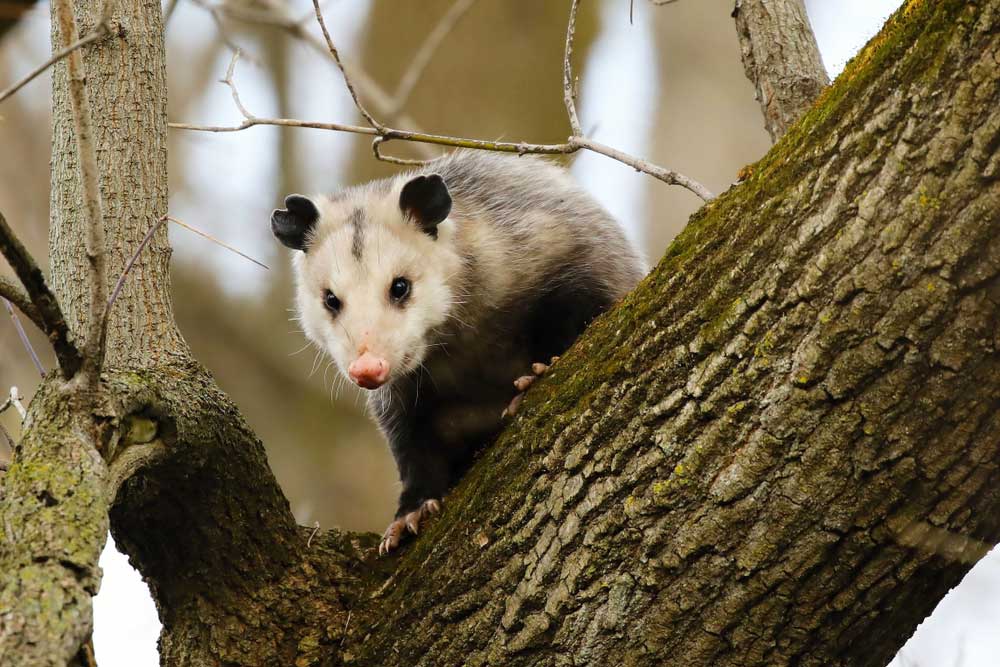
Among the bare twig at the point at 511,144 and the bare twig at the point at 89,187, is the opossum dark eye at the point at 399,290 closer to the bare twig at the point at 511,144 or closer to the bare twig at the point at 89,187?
the bare twig at the point at 511,144

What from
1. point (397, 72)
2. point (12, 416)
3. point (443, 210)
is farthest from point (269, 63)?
point (443, 210)

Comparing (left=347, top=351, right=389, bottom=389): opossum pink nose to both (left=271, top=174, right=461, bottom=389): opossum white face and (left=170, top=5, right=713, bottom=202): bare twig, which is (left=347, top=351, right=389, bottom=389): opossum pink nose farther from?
(left=170, top=5, right=713, bottom=202): bare twig

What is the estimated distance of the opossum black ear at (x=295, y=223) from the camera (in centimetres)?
353

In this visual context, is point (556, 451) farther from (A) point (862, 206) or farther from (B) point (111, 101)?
(B) point (111, 101)

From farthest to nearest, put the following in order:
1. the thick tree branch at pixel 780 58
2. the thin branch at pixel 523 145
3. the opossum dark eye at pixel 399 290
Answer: the opossum dark eye at pixel 399 290
the thick tree branch at pixel 780 58
the thin branch at pixel 523 145

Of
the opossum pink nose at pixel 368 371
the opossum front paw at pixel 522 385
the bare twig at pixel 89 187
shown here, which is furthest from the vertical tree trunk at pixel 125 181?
the opossum front paw at pixel 522 385

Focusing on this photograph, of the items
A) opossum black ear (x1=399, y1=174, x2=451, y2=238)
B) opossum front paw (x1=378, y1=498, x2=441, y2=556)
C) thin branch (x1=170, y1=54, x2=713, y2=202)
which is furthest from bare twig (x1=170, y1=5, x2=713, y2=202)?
opossum front paw (x1=378, y1=498, x2=441, y2=556)

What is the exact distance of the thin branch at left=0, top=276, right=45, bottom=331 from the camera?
6.31 ft

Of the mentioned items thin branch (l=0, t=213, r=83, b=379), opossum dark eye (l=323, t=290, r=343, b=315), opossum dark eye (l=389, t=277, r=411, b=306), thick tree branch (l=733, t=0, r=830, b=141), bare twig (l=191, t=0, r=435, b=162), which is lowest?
thin branch (l=0, t=213, r=83, b=379)

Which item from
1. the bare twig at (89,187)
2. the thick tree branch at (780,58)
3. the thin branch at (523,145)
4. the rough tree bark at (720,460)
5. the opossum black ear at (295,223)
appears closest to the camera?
the rough tree bark at (720,460)

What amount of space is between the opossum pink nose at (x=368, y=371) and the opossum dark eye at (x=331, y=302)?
430mm

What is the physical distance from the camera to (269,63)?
7.13m

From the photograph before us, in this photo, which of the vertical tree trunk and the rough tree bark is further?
the vertical tree trunk

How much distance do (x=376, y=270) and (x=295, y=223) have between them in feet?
1.53
